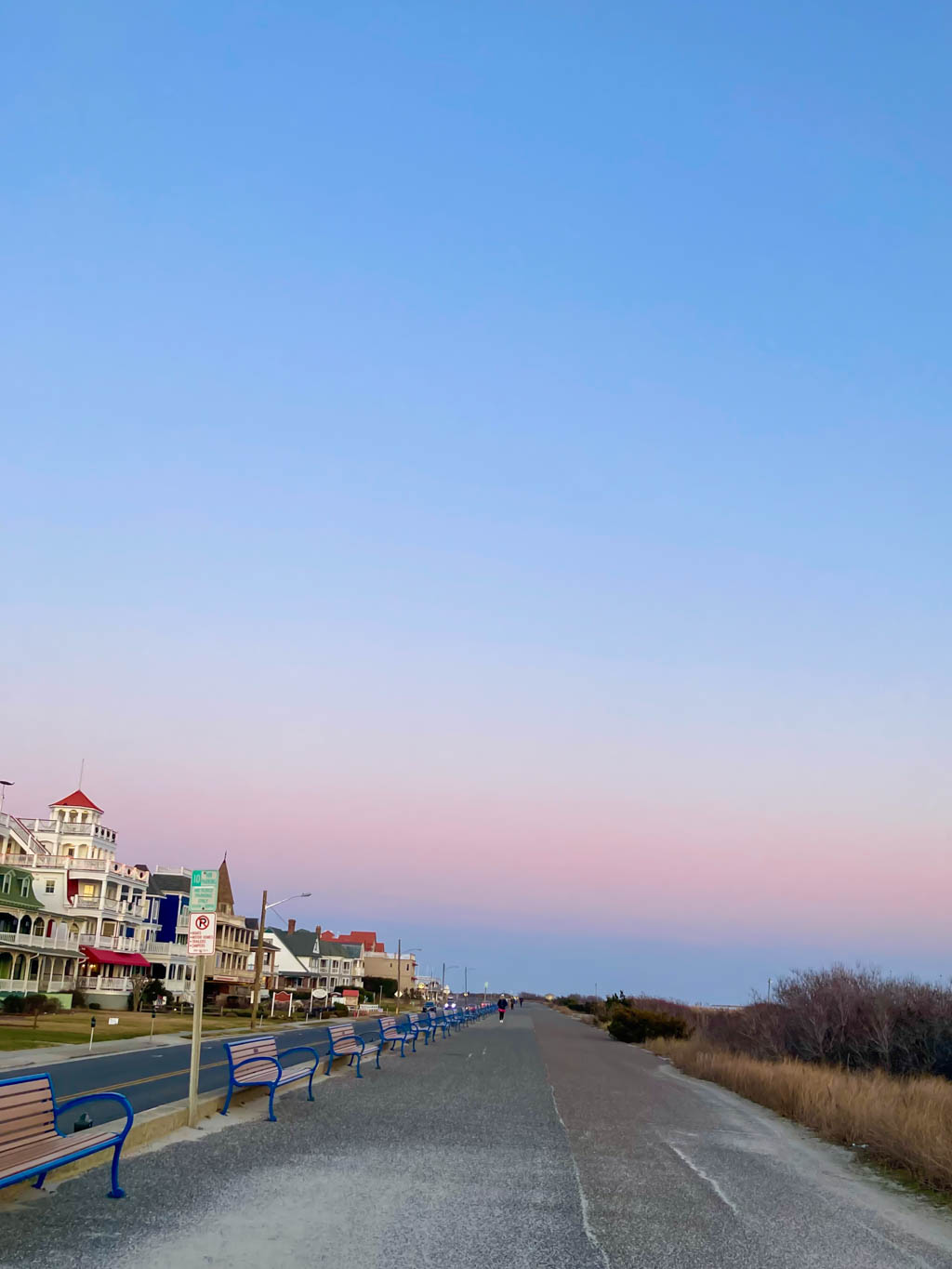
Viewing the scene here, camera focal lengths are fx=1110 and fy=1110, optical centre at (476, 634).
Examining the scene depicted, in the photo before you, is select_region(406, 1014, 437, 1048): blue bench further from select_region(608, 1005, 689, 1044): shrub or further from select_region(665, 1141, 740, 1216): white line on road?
select_region(665, 1141, 740, 1216): white line on road

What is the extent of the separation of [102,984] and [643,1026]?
103 ft

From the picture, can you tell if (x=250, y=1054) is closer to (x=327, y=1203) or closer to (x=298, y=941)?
(x=327, y=1203)

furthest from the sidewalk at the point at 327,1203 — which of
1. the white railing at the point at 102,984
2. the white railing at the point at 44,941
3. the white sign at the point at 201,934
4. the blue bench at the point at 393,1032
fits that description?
the white railing at the point at 102,984

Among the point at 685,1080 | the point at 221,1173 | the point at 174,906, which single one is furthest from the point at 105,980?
the point at 221,1173

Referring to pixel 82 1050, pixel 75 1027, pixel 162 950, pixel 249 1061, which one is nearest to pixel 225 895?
pixel 162 950

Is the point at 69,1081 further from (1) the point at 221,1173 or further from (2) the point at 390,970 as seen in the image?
(2) the point at 390,970

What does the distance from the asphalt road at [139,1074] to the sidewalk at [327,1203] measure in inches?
133

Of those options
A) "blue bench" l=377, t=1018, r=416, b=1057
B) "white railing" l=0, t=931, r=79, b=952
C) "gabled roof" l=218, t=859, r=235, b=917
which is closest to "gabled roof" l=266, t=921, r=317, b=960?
"gabled roof" l=218, t=859, r=235, b=917

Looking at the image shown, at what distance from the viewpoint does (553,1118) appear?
54.4 ft

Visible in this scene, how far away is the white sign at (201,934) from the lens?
12057 mm

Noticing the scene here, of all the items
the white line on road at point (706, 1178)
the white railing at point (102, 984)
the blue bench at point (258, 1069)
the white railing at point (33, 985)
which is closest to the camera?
the white line on road at point (706, 1178)

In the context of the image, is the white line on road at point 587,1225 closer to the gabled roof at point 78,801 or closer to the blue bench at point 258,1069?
the blue bench at point 258,1069

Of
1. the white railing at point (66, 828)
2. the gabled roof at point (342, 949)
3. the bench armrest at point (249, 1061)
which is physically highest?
the white railing at point (66, 828)

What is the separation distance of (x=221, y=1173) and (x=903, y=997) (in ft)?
83.5
